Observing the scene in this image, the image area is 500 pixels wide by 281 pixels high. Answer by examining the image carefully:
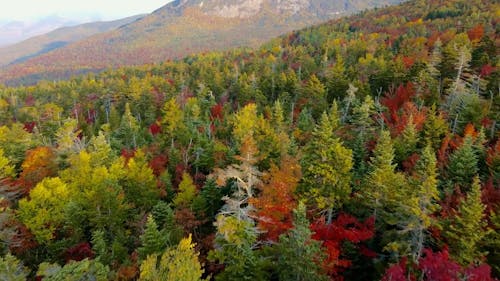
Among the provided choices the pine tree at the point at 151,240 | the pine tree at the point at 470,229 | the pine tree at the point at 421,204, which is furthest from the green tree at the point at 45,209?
the pine tree at the point at 470,229

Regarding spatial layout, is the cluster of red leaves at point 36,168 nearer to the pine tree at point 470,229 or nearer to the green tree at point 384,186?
the green tree at point 384,186

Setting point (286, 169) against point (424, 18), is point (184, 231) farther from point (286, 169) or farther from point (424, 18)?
point (424, 18)

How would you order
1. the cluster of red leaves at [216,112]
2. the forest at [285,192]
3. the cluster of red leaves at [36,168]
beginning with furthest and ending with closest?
the cluster of red leaves at [216,112], the cluster of red leaves at [36,168], the forest at [285,192]

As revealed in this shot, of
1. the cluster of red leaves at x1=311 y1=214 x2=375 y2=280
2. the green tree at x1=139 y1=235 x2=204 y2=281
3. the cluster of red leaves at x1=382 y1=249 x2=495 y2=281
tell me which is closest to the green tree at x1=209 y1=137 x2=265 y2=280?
the cluster of red leaves at x1=311 y1=214 x2=375 y2=280

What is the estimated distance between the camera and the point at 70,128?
4491 centimetres

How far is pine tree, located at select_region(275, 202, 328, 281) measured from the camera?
2152 centimetres

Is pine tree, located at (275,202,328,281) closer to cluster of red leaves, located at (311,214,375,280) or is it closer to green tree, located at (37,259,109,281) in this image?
cluster of red leaves, located at (311,214,375,280)

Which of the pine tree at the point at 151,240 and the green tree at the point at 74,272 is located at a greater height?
the green tree at the point at 74,272

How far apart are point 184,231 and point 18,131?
32.0 m

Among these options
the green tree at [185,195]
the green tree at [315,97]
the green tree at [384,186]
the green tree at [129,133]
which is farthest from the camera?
the green tree at [315,97]

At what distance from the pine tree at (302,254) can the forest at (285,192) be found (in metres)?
0.09

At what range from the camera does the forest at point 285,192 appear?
23.0 m

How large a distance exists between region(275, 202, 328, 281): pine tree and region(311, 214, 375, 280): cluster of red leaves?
3270 millimetres

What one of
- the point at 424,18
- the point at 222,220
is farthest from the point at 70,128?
the point at 424,18
